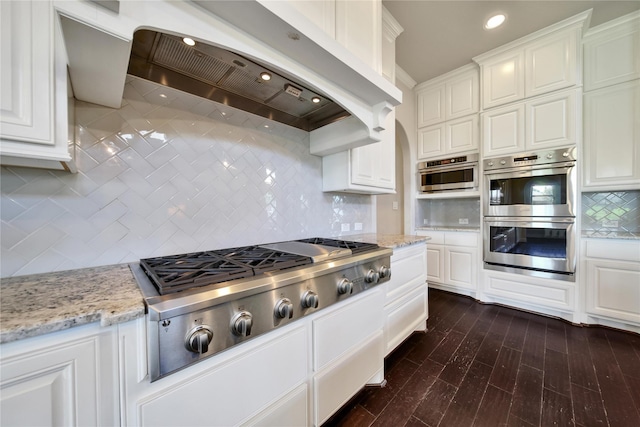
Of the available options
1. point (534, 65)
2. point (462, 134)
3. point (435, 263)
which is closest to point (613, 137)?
point (534, 65)

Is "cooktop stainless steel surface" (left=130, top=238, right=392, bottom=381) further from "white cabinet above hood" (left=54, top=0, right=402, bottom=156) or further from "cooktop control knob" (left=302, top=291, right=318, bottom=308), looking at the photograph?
"white cabinet above hood" (left=54, top=0, right=402, bottom=156)

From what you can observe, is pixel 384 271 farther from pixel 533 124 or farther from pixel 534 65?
pixel 534 65

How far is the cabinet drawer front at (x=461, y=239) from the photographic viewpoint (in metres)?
2.93

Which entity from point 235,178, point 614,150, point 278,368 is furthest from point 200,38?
point 614,150

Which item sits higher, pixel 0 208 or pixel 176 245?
pixel 0 208

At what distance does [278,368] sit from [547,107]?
11.4 ft

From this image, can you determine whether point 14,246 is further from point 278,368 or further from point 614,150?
point 614,150

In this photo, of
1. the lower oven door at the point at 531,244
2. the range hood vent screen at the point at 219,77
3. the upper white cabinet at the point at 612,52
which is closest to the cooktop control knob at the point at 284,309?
the range hood vent screen at the point at 219,77

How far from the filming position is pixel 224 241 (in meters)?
1.42

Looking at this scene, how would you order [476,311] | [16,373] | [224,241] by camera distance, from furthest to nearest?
[476,311]
[224,241]
[16,373]

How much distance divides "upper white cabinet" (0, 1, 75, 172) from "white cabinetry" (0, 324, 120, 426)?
1.69ft

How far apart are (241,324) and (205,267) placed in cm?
30

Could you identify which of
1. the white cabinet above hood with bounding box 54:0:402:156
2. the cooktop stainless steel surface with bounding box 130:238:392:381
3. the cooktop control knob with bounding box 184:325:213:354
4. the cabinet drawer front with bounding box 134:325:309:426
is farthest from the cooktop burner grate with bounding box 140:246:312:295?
the white cabinet above hood with bounding box 54:0:402:156

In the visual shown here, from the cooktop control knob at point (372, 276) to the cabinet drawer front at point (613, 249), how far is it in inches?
95.7
